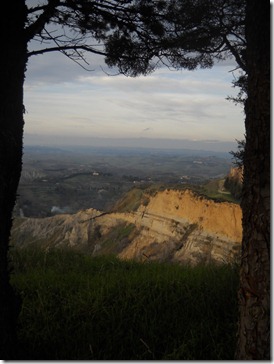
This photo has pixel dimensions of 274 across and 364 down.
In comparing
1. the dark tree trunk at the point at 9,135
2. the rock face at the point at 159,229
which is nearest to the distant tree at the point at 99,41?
the dark tree trunk at the point at 9,135

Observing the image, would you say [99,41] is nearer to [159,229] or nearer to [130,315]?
[130,315]

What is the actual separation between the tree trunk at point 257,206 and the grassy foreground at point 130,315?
54cm

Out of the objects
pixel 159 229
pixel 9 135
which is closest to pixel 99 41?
Answer: pixel 9 135

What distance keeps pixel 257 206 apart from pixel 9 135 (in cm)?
237

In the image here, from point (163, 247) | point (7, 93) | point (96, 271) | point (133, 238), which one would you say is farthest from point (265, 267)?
point (133, 238)

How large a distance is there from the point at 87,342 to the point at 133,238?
144 feet

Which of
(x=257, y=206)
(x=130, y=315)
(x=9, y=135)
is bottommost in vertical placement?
(x=130, y=315)

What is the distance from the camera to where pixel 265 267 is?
10.1 feet

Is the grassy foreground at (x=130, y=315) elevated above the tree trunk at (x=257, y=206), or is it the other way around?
the tree trunk at (x=257, y=206)

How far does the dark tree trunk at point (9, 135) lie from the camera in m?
3.49

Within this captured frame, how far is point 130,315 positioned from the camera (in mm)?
4242

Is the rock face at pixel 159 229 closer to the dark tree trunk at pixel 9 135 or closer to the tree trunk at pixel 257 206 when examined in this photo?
the dark tree trunk at pixel 9 135

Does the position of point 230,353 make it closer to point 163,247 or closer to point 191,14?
point 191,14

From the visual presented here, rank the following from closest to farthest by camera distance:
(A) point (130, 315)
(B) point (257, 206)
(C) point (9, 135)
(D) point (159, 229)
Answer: (B) point (257, 206)
(C) point (9, 135)
(A) point (130, 315)
(D) point (159, 229)
